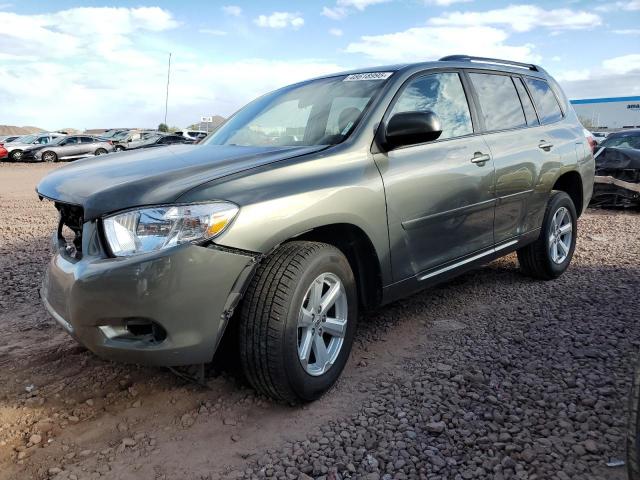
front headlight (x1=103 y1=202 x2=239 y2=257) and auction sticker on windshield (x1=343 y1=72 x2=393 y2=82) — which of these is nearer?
front headlight (x1=103 y1=202 x2=239 y2=257)

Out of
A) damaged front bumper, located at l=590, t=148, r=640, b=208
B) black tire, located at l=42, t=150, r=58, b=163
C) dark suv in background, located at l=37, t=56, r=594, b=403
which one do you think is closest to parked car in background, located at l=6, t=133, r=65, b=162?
black tire, located at l=42, t=150, r=58, b=163

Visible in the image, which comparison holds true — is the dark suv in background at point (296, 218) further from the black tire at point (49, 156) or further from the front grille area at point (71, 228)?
the black tire at point (49, 156)

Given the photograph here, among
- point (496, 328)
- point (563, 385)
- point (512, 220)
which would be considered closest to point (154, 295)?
point (563, 385)

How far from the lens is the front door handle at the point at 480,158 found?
377cm

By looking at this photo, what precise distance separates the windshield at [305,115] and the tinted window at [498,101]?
3.26ft

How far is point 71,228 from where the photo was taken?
2.86 meters

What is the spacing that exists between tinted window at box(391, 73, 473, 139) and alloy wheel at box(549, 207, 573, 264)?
5.18ft

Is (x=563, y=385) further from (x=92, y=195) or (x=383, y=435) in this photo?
(x=92, y=195)

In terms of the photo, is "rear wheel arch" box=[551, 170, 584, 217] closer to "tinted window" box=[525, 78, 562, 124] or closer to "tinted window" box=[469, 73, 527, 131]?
"tinted window" box=[525, 78, 562, 124]

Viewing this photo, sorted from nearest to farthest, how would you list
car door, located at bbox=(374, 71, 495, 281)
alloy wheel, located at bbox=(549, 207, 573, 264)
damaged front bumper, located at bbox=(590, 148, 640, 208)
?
car door, located at bbox=(374, 71, 495, 281) < alloy wheel, located at bbox=(549, 207, 573, 264) < damaged front bumper, located at bbox=(590, 148, 640, 208)

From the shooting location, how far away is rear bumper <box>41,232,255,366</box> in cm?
231

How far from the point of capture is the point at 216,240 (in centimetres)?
239

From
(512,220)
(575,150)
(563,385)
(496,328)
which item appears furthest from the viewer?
(575,150)

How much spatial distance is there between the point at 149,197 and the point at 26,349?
6.07ft
